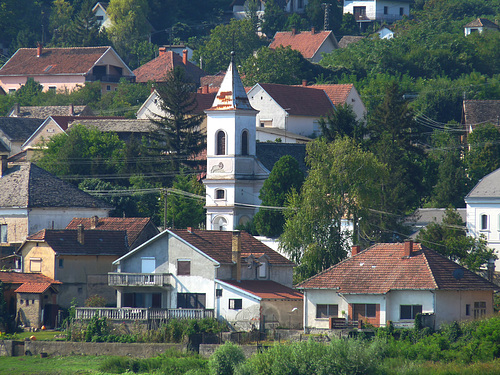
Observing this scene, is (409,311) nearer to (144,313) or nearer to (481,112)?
(144,313)

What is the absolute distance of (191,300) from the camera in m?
57.0

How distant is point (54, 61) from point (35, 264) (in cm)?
5746

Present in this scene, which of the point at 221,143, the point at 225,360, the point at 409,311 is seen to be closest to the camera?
the point at 225,360

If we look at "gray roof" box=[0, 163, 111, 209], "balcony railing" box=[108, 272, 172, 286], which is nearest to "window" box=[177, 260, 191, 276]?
"balcony railing" box=[108, 272, 172, 286]

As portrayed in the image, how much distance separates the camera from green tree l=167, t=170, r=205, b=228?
246 feet

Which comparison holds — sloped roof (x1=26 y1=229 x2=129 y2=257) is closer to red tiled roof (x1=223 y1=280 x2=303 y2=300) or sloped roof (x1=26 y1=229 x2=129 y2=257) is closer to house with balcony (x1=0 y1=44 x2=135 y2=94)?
red tiled roof (x1=223 y1=280 x2=303 y2=300)

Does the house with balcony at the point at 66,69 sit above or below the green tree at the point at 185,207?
above

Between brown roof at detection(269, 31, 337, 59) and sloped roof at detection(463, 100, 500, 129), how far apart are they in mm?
27405

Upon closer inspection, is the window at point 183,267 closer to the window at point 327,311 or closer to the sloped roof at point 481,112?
the window at point 327,311

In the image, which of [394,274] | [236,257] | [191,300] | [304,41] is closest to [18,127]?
[304,41]

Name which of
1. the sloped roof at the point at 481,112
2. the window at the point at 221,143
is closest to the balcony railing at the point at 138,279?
the window at the point at 221,143

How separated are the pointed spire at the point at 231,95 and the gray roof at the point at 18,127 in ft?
81.6

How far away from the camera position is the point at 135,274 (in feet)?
189

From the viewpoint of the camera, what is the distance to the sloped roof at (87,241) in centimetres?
6197
